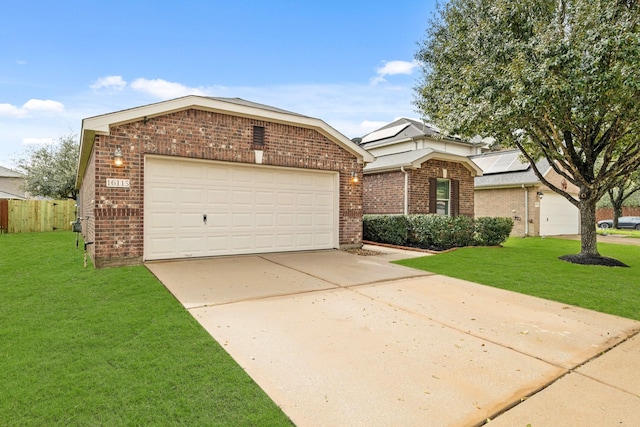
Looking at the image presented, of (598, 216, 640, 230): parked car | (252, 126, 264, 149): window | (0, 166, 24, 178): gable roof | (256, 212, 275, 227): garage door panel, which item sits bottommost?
(598, 216, 640, 230): parked car

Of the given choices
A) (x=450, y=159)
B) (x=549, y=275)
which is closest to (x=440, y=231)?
(x=549, y=275)

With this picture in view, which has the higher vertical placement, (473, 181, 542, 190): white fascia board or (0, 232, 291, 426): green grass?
(473, 181, 542, 190): white fascia board

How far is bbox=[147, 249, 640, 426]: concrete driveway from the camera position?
90.2 inches

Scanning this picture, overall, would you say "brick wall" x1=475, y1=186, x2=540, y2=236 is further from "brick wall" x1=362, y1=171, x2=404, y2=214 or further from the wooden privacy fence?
the wooden privacy fence

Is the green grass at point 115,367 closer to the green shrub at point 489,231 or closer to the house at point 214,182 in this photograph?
the house at point 214,182

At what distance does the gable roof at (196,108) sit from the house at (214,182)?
22 millimetres

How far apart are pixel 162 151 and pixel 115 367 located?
5.56 metres

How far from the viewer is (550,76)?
639 cm

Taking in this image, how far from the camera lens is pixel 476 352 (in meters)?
3.19

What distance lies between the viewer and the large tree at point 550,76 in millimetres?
6074

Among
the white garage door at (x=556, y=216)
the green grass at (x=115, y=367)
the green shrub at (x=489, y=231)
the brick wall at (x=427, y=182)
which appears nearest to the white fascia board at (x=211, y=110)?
the green grass at (x=115, y=367)

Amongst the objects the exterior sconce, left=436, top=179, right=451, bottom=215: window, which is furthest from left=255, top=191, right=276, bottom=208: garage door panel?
left=436, top=179, right=451, bottom=215: window

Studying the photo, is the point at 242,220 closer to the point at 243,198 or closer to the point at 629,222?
the point at 243,198

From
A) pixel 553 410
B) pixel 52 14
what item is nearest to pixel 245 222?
pixel 553 410
